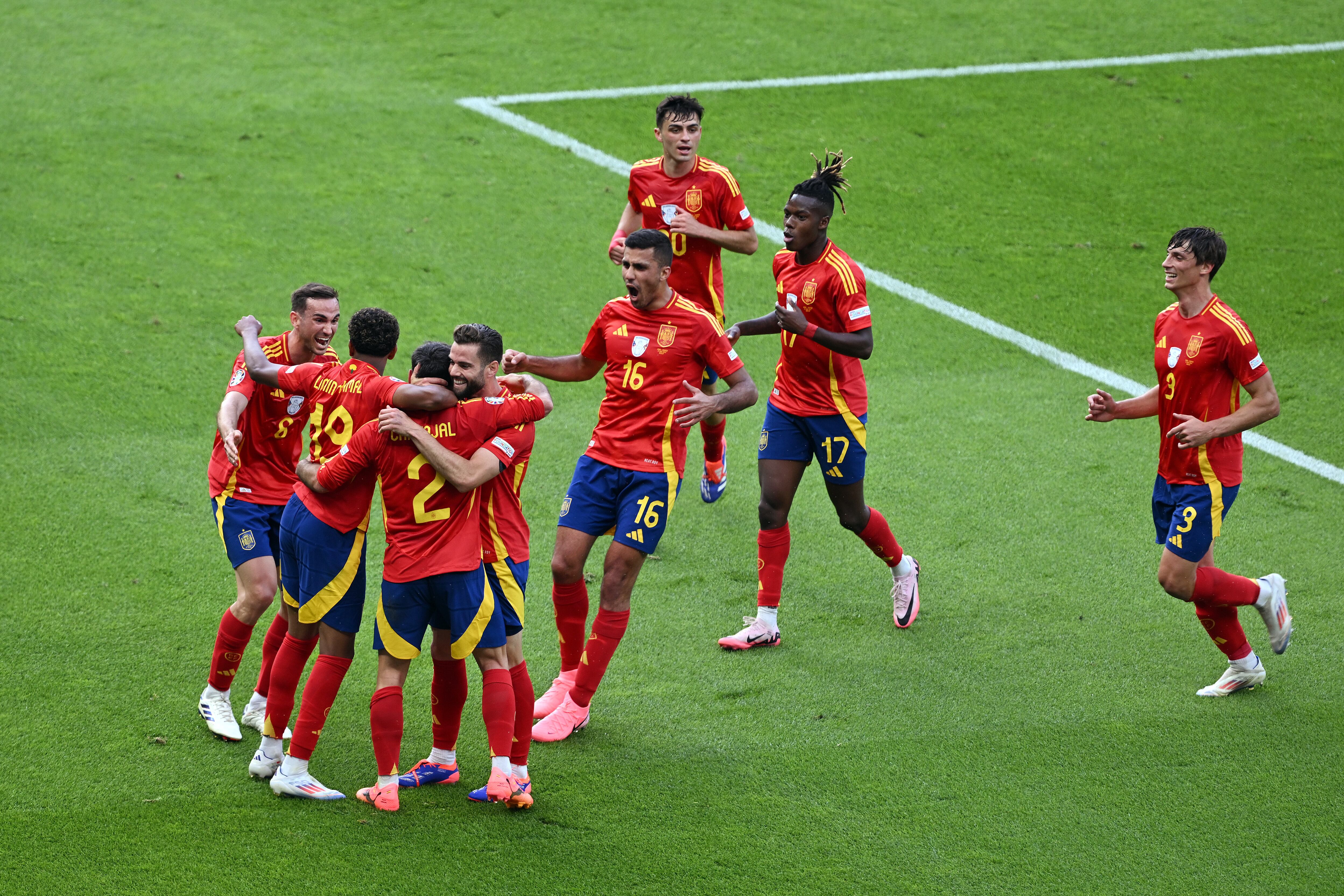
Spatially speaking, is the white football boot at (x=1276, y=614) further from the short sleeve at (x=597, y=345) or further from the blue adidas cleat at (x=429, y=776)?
the blue adidas cleat at (x=429, y=776)

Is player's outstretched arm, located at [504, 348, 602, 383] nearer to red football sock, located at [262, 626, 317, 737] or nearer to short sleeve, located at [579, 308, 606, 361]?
short sleeve, located at [579, 308, 606, 361]

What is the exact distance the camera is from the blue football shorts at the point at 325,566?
5.56m

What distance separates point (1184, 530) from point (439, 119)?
9910 mm

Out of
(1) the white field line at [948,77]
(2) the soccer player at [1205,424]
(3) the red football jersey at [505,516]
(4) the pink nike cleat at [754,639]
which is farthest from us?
(1) the white field line at [948,77]

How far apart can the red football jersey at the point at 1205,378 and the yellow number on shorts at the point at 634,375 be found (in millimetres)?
2549

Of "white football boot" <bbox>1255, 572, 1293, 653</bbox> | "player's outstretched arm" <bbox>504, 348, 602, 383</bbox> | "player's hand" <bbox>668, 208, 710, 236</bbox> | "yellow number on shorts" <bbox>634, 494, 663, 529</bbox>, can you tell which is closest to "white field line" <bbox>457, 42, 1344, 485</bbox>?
"player's hand" <bbox>668, 208, 710, 236</bbox>

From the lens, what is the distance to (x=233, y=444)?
570 cm

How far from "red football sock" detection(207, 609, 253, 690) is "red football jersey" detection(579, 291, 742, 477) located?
5.98 ft

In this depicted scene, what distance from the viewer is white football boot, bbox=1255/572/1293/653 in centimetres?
681

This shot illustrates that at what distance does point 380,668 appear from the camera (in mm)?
5531

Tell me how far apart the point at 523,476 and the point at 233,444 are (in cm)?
155

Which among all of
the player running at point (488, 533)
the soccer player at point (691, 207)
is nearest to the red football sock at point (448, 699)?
the player running at point (488, 533)

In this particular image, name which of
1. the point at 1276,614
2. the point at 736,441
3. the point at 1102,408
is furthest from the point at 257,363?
the point at 1276,614

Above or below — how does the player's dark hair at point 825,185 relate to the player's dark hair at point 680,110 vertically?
below
